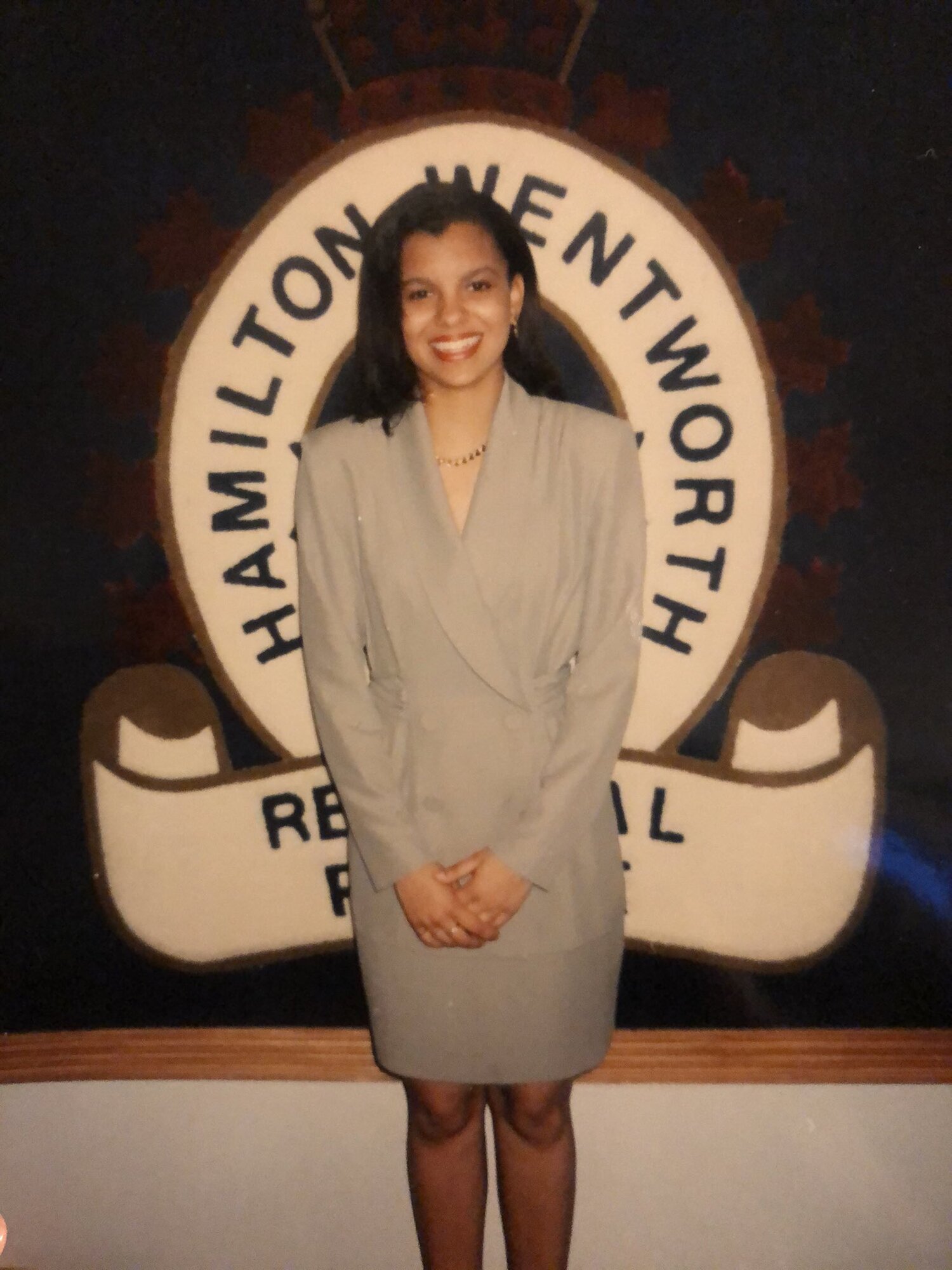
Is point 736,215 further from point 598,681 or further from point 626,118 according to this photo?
point 598,681

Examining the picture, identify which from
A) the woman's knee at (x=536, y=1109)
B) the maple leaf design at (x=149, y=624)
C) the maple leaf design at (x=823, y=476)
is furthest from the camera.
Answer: the maple leaf design at (x=149, y=624)

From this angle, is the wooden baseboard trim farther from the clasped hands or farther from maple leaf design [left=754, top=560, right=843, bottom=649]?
maple leaf design [left=754, top=560, right=843, bottom=649]

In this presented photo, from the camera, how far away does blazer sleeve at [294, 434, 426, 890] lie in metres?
1.44

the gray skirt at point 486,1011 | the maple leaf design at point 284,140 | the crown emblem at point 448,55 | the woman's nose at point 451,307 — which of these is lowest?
the gray skirt at point 486,1011

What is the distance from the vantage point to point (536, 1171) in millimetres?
1591

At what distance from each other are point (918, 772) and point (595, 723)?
0.76 meters

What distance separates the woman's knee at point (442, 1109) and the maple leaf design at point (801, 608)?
0.94 meters

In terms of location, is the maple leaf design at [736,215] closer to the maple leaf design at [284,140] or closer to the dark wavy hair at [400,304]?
the dark wavy hair at [400,304]

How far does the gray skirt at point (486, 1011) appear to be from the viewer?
1487 millimetres

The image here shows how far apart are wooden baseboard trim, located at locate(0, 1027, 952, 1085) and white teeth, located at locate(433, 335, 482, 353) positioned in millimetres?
1346

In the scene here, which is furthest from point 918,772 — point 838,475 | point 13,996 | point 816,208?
point 13,996

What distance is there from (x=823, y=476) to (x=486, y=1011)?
1.07 m

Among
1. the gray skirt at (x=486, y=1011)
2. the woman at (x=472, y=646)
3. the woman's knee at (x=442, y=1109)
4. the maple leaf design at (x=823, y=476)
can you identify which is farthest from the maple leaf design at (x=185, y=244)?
the woman's knee at (x=442, y=1109)

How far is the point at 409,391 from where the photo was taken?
1.47 m
